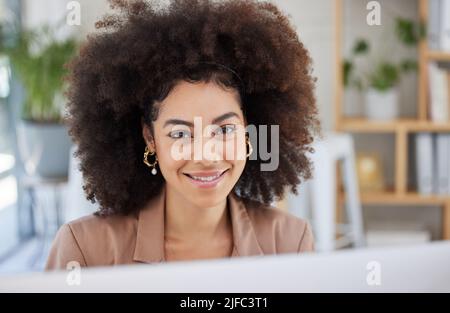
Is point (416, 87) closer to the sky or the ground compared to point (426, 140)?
closer to the sky

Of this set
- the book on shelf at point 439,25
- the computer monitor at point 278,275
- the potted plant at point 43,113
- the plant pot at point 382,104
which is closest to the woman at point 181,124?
the computer monitor at point 278,275

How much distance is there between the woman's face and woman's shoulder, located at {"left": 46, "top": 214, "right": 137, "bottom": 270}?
9 centimetres

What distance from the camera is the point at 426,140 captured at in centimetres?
245

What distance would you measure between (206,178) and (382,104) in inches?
67.8

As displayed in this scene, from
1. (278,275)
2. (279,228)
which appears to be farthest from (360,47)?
(278,275)

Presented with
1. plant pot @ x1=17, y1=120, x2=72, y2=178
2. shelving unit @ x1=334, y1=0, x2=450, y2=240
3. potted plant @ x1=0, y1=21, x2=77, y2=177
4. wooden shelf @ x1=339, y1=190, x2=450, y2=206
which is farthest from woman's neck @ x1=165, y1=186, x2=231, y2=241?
wooden shelf @ x1=339, y1=190, x2=450, y2=206

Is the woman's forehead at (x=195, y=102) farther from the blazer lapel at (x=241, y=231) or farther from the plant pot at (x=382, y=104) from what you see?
the plant pot at (x=382, y=104)

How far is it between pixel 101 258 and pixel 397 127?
1799mm

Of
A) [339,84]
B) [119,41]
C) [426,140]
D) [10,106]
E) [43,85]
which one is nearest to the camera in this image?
[119,41]

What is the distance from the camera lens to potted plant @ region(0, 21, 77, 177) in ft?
4.57

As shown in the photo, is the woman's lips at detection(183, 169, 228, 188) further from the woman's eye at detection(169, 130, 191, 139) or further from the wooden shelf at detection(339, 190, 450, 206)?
the wooden shelf at detection(339, 190, 450, 206)

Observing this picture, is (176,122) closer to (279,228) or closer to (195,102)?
(195,102)

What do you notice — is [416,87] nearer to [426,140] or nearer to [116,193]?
[426,140]
